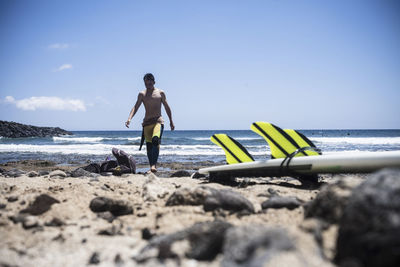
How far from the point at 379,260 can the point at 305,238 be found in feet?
1.10

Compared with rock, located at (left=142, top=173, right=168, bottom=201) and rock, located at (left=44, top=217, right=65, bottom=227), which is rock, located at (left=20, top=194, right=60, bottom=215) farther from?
rock, located at (left=142, top=173, right=168, bottom=201)

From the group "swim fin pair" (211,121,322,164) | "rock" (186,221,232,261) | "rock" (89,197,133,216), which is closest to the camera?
"rock" (186,221,232,261)

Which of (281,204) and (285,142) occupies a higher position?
(285,142)

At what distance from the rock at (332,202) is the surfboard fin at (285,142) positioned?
2137 millimetres

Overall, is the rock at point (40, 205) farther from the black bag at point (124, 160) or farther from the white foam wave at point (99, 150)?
the white foam wave at point (99, 150)

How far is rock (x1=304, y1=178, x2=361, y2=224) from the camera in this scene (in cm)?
169

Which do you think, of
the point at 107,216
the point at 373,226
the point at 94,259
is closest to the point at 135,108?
the point at 107,216

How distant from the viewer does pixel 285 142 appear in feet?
13.2

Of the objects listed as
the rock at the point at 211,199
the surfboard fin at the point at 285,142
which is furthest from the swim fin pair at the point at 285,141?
the rock at the point at 211,199

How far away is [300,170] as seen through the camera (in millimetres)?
3760

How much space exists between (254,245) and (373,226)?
1.83 feet

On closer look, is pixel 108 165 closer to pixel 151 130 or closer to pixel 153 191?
pixel 151 130

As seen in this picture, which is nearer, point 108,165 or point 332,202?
point 332,202

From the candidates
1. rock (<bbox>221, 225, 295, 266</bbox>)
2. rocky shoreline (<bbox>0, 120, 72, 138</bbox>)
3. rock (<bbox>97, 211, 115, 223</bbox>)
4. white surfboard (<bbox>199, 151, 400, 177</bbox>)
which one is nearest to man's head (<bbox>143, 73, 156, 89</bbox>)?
white surfboard (<bbox>199, 151, 400, 177</bbox>)
